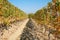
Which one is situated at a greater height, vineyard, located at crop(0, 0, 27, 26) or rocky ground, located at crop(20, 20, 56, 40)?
vineyard, located at crop(0, 0, 27, 26)

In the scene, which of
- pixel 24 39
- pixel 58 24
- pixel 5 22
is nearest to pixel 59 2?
pixel 58 24

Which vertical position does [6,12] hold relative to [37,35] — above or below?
above

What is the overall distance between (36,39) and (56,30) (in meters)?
7.75

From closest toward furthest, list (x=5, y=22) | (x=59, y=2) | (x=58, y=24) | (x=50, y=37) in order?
(x=58, y=24) → (x=59, y=2) → (x=50, y=37) → (x=5, y=22)

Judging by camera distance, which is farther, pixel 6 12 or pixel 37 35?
pixel 6 12

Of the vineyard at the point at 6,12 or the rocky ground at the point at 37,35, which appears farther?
the vineyard at the point at 6,12

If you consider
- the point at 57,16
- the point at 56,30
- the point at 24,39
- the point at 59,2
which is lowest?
the point at 24,39

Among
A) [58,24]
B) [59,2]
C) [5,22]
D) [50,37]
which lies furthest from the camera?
[5,22]

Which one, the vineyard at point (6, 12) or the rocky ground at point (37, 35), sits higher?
the vineyard at point (6, 12)

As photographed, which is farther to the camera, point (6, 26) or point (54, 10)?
point (6, 26)

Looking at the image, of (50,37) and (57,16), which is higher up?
(57,16)

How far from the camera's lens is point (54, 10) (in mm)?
31484

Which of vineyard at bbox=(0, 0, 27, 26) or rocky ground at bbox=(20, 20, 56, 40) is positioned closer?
rocky ground at bbox=(20, 20, 56, 40)

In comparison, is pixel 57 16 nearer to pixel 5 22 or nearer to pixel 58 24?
pixel 58 24
